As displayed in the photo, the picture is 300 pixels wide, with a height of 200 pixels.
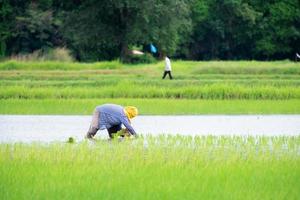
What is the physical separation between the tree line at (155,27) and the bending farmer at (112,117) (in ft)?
119

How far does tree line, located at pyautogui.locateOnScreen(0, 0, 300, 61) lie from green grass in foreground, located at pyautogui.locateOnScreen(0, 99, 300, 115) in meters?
25.7

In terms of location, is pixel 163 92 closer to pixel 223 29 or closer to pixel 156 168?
pixel 156 168

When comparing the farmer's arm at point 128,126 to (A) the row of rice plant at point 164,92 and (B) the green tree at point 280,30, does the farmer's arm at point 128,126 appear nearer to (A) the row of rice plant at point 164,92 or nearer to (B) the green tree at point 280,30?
(A) the row of rice plant at point 164,92

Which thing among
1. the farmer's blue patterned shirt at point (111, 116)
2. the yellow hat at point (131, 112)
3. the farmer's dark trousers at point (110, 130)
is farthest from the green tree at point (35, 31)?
the yellow hat at point (131, 112)

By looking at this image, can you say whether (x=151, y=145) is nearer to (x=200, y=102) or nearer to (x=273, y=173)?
(x=273, y=173)

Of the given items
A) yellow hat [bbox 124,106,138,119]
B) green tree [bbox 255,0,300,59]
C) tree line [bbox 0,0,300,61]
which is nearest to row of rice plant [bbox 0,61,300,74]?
tree line [bbox 0,0,300,61]

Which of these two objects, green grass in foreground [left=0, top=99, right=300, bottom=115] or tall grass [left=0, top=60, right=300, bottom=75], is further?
tall grass [left=0, top=60, right=300, bottom=75]

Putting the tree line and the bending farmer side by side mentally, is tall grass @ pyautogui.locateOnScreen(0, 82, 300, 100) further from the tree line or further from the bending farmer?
the tree line

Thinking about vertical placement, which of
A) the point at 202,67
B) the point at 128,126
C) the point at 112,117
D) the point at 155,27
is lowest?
the point at 202,67

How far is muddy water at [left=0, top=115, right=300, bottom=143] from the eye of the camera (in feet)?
57.7

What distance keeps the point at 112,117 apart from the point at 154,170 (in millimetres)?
3799

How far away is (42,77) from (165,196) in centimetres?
2592

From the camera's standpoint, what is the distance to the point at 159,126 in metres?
19.7

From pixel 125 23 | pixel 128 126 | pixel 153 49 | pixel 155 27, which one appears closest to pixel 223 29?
pixel 153 49
